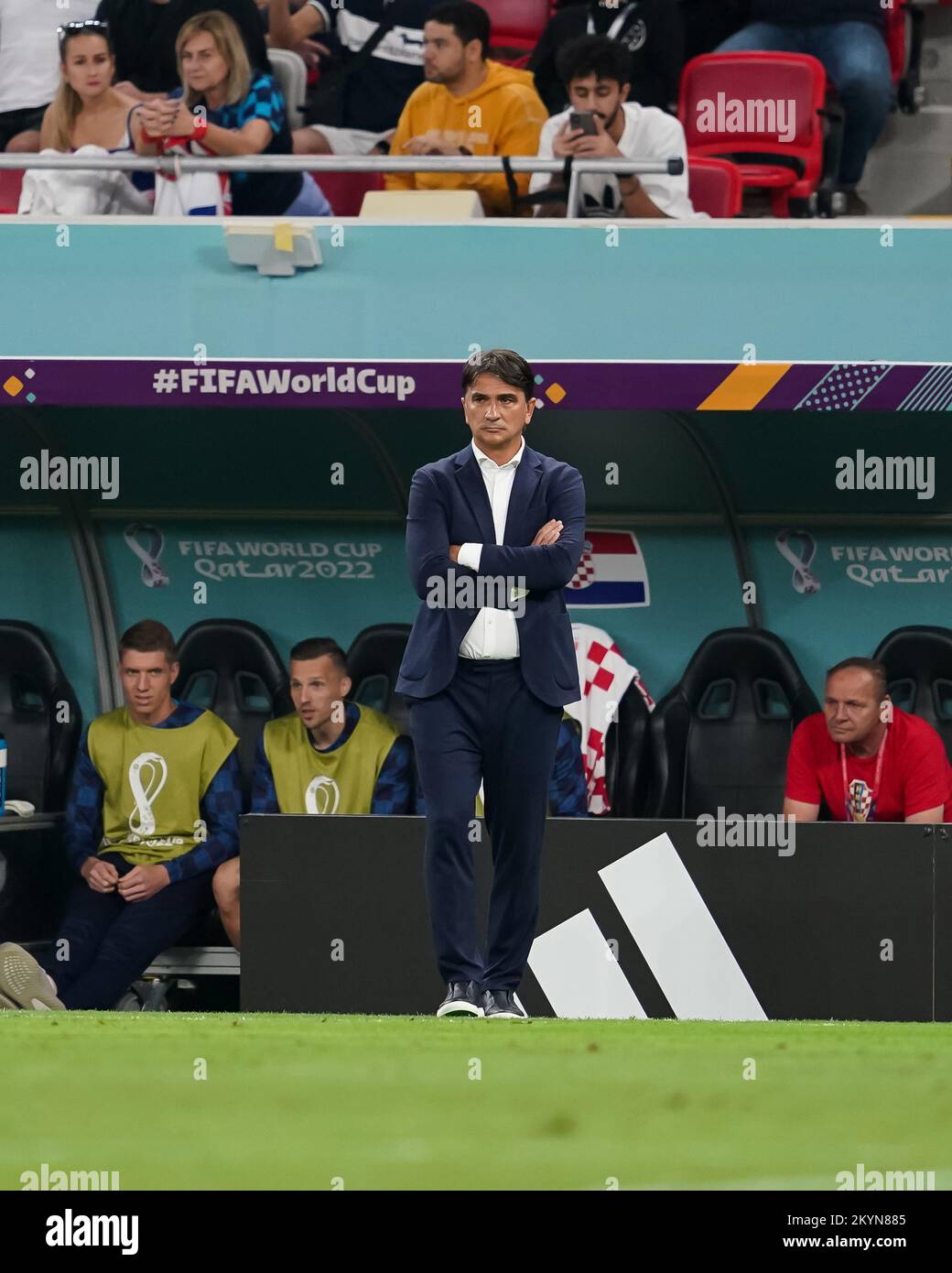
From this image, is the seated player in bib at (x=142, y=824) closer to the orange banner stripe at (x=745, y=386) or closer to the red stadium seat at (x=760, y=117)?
the orange banner stripe at (x=745, y=386)

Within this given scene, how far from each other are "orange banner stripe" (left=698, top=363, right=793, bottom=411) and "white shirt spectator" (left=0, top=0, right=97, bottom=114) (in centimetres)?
349

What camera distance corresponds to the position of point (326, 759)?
22.4 feet

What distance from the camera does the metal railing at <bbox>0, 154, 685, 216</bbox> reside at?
20.5 ft

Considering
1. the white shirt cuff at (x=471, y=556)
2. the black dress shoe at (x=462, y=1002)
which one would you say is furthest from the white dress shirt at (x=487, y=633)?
the black dress shoe at (x=462, y=1002)

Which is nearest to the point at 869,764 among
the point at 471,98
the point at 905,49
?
the point at 471,98

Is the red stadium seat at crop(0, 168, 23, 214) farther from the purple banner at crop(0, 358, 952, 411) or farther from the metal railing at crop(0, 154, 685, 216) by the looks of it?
the purple banner at crop(0, 358, 952, 411)

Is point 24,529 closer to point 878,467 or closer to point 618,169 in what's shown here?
point 618,169

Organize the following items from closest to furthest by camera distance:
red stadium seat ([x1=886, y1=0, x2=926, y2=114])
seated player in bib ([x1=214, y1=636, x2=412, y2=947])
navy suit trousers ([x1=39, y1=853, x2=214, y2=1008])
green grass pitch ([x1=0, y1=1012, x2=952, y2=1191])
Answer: green grass pitch ([x1=0, y1=1012, x2=952, y2=1191]) → navy suit trousers ([x1=39, y1=853, x2=214, y2=1008]) → seated player in bib ([x1=214, y1=636, x2=412, y2=947]) → red stadium seat ([x1=886, y1=0, x2=926, y2=114])

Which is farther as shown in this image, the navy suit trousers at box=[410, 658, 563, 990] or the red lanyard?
the red lanyard

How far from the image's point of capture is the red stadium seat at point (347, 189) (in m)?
7.70

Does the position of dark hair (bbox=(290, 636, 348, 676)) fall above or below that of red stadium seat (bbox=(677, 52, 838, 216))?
below

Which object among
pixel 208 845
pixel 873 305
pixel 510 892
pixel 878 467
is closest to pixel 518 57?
pixel 878 467

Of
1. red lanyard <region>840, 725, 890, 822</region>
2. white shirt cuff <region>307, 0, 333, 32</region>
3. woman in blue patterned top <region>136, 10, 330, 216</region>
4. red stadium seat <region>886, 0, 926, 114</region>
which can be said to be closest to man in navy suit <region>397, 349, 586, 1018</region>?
red lanyard <region>840, 725, 890, 822</region>

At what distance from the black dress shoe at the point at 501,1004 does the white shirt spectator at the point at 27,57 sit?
504cm
